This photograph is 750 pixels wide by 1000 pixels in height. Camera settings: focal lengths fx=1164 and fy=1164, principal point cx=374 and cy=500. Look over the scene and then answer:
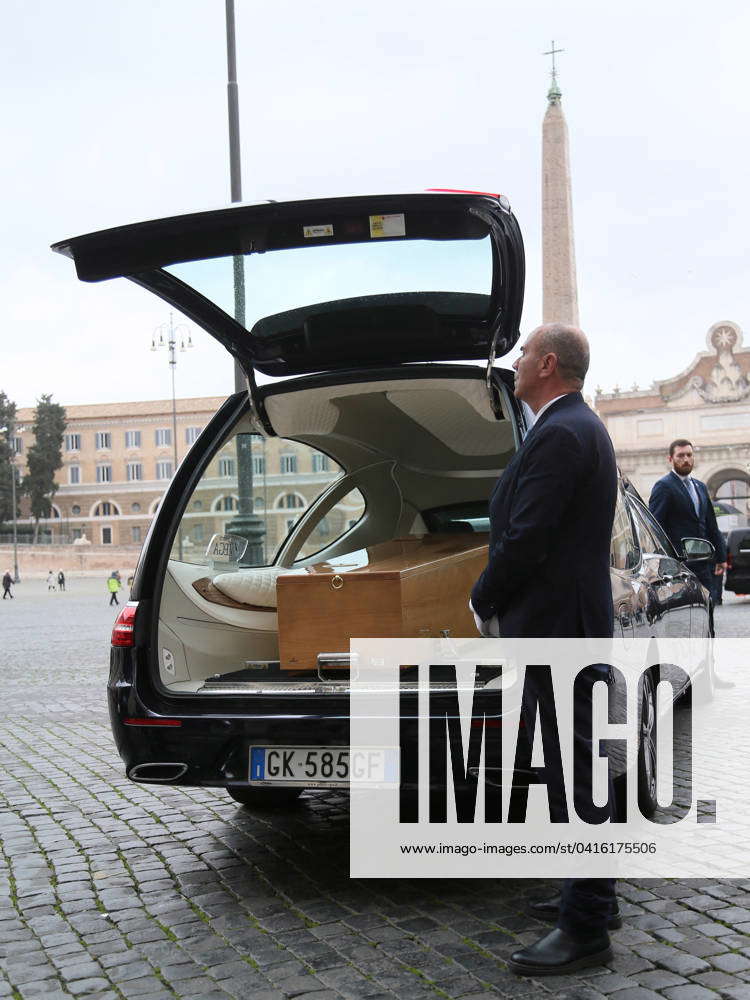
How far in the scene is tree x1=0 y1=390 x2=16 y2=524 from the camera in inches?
3897

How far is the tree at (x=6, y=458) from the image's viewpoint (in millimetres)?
98988

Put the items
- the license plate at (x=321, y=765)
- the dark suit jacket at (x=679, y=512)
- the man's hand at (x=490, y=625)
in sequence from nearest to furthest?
the man's hand at (x=490, y=625) < the license plate at (x=321, y=765) < the dark suit jacket at (x=679, y=512)

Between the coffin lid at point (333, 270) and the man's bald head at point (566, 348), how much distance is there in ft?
2.17

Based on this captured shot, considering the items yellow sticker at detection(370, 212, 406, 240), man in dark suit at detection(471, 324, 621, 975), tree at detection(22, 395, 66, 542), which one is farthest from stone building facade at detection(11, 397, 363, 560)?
man in dark suit at detection(471, 324, 621, 975)

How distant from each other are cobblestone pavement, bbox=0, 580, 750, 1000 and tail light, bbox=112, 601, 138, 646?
2.85 feet

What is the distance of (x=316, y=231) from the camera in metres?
4.04

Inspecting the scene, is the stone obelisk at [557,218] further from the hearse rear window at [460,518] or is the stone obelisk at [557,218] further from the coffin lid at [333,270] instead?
the coffin lid at [333,270]

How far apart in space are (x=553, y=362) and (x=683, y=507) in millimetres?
5341

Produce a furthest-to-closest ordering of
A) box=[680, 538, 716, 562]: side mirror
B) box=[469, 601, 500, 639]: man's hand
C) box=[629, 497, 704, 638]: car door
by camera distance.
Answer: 1. box=[680, 538, 716, 562]: side mirror
2. box=[629, 497, 704, 638]: car door
3. box=[469, 601, 500, 639]: man's hand

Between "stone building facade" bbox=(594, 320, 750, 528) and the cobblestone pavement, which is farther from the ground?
"stone building facade" bbox=(594, 320, 750, 528)

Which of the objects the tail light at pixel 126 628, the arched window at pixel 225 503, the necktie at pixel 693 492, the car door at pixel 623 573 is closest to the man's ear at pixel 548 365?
the car door at pixel 623 573

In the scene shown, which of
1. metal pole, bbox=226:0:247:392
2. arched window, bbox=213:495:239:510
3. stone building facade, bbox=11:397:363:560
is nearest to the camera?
arched window, bbox=213:495:239:510

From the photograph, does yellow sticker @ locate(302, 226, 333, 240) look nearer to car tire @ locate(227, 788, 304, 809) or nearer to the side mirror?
car tire @ locate(227, 788, 304, 809)

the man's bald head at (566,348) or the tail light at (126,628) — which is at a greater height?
the man's bald head at (566,348)
